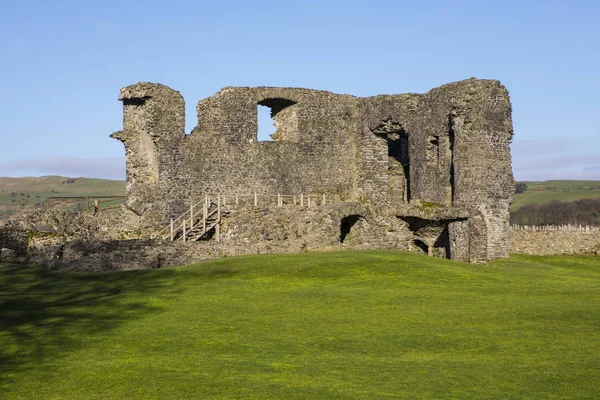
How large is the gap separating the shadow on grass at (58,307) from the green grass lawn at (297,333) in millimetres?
49

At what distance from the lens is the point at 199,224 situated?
35000 mm

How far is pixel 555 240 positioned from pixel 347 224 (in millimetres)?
14044

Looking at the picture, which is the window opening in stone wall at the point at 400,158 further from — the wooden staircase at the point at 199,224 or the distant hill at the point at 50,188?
the distant hill at the point at 50,188

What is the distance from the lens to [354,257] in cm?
2834

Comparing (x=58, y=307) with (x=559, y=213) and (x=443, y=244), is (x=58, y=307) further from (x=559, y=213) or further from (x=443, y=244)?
(x=559, y=213)

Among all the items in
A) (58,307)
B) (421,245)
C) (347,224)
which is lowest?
(58,307)

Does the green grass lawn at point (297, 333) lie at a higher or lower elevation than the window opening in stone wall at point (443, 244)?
lower

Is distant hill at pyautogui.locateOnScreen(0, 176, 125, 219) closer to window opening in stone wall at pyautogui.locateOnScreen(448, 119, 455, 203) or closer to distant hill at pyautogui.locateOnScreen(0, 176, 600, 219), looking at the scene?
distant hill at pyautogui.locateOnScreen(0, 176, 600, 219)

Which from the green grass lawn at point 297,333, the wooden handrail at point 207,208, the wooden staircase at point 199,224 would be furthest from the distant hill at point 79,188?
the green grass lawn at point 297,333

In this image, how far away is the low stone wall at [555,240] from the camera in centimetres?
4578

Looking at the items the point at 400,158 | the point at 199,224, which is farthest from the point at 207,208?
the point at 400,158

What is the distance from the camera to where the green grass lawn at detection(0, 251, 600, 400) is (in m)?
12.6

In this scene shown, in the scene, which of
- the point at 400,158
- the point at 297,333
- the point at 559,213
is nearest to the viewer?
the point at 297,333

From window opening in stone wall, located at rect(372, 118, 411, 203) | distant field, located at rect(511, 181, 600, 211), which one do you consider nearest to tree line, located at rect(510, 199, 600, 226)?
distant field, located at rect(511, 181, 600, 211)
